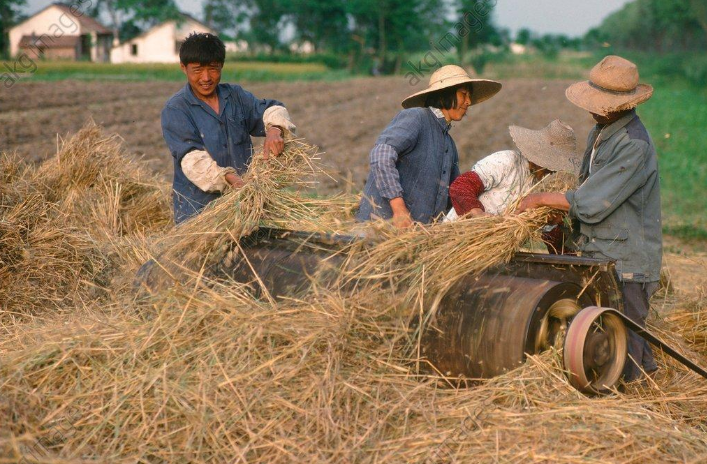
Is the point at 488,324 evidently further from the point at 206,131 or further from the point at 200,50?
the point at 200,50

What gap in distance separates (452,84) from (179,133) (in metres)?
1.70

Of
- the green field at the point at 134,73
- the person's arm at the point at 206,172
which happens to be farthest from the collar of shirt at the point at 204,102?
the green field at the point at 134,73

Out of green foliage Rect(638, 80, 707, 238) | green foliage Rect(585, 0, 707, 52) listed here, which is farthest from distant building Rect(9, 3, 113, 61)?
green foliage Rect(638, 80, 707, 238)

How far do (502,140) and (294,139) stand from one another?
14.8 metres

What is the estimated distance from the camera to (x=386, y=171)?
448 centimetres

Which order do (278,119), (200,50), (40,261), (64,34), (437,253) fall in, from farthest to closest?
(64,34) → (40,261) → (278,119) → (200,50) → (437,253)

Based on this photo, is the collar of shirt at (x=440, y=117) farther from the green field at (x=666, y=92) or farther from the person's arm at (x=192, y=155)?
the green field at (x=666, y=92)

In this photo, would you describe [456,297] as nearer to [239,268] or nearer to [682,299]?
[239,268]

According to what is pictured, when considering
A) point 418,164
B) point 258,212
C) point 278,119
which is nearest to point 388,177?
point 418,164

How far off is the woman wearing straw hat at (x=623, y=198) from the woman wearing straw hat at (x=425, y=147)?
0.80m

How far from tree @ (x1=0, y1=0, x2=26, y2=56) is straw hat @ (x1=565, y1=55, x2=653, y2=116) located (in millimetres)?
47674

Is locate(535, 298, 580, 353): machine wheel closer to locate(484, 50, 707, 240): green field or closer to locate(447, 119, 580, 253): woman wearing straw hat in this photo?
locate(447, 119, 580, 253): woman wearing straw hat

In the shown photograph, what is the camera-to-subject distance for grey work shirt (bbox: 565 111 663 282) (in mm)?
4012

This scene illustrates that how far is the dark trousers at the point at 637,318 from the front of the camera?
411cm
